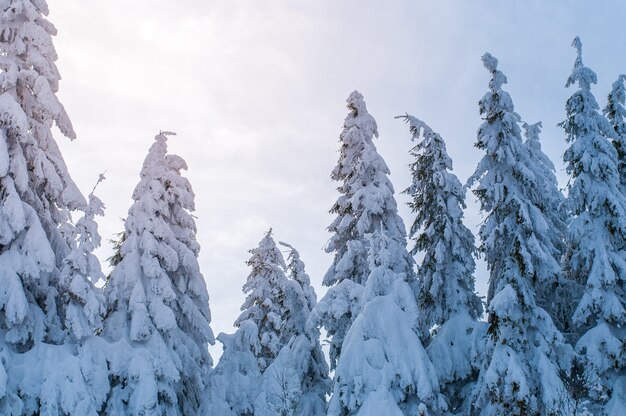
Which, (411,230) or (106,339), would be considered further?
(411,230)

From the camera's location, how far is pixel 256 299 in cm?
3631

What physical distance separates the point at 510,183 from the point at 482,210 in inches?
81.9

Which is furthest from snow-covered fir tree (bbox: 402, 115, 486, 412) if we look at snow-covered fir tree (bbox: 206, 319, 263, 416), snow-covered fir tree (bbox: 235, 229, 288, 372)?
snow-covered fir tree (bbox: 235, 229, 288, 372)

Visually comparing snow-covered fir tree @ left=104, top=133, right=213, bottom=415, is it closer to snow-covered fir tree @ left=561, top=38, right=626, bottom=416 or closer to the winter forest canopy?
the winter forest canopy

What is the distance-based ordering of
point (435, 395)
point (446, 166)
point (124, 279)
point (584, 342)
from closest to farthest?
point (435, 395), point (584, 342), point (124, 279), point (446, 166)

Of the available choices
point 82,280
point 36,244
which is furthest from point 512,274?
point 36,244

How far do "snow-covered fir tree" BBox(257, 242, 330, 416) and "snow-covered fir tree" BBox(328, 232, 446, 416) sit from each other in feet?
17.3

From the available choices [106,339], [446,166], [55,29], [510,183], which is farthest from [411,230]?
[55,29]

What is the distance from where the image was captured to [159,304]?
919 inches

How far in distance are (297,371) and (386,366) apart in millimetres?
8339

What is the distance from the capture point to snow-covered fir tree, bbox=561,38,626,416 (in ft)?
69.0

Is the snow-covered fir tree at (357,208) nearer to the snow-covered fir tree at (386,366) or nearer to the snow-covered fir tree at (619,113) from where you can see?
the snow-covered fir tree at (386,366)

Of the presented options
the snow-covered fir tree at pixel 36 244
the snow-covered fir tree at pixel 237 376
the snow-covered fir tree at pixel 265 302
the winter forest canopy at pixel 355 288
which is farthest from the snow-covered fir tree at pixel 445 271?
the snow-covered fir tree at pixel 36 244

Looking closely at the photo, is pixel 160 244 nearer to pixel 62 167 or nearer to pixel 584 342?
pixel 62 167
